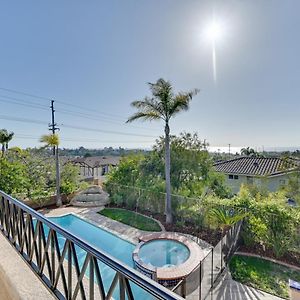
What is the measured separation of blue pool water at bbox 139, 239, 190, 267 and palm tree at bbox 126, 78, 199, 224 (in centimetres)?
230

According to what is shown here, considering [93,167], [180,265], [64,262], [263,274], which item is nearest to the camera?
[64,262]

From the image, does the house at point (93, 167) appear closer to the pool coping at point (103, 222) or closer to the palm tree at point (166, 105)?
the pool coping at point (103, 222)

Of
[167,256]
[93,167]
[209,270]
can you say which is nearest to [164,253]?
[167,256]

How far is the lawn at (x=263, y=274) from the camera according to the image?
241 inches

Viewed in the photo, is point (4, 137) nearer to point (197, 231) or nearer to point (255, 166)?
point (197, 231)

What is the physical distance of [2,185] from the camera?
12.1 metres

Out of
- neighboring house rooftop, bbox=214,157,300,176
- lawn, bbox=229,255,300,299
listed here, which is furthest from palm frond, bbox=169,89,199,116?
neighboring house rooftop, bbox=214,157,300,176

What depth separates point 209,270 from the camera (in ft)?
19.5

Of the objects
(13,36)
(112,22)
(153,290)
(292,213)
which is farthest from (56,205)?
(153,290)

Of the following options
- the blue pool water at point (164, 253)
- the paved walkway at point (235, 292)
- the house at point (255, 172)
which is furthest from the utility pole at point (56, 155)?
the house at point (255, 172)

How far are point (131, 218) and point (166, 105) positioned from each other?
6197 millimetres

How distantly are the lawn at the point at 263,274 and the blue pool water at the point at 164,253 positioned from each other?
1.76 meters

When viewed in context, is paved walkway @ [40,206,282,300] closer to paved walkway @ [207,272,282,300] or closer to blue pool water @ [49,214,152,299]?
paved walkway @ [207,272,282,300]

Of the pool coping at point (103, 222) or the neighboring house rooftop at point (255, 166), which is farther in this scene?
the neighboring house rooftop at point (255, 166)
